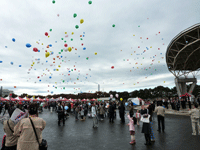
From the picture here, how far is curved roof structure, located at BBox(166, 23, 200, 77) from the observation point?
1051 inches

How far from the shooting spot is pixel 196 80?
3972 cm

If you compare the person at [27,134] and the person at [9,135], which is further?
the person at [9,135]

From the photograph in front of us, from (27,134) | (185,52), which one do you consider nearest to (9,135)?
(27,134)

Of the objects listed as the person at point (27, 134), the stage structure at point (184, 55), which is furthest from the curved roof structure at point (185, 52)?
the person at point (27, 134)

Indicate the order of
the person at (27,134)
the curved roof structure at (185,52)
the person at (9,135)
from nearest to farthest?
the person at (27,134), the person at (9,135), the curved roof structure at (185,52)

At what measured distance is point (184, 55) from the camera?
3369 cm

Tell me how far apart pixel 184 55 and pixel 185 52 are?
5.82ft

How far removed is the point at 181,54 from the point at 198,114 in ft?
97.3

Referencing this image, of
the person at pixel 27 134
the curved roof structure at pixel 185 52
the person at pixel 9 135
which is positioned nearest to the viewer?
the person at pixel 27 134

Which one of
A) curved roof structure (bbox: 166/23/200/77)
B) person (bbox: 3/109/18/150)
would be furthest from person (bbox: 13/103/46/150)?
curved roof structure (bbox: 166/23/200/77)

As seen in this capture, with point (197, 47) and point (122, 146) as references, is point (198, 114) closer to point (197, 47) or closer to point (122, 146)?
point (122, 146)

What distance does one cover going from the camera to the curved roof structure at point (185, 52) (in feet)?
87.6

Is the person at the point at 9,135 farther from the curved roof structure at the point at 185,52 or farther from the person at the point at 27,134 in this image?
the curved roof structure at the point at 185,52

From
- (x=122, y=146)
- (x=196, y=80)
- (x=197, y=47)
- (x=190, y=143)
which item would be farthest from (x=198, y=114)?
(x=196, y=80)
